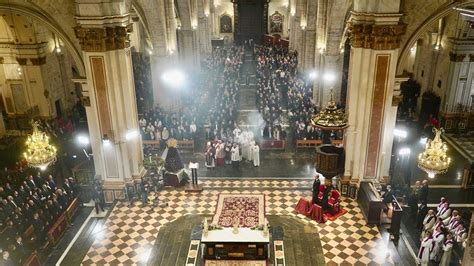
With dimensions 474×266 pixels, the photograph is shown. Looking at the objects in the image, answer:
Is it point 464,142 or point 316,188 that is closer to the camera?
point 316,188

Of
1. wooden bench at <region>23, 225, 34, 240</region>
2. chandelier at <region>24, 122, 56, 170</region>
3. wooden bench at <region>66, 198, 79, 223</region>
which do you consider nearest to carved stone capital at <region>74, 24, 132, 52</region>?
chandelier at <region>24, 122, 56, 170</region>

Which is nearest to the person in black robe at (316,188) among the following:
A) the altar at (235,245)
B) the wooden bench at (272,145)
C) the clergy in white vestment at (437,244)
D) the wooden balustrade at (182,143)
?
the altar at (235,245)

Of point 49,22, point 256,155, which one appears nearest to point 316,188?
point 256,155

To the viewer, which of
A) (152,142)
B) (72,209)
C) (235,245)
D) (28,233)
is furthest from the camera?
(152,142)

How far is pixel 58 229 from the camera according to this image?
50.0 feet

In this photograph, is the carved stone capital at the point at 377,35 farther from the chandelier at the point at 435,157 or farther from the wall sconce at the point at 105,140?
the wall sconce at the point at 105,140

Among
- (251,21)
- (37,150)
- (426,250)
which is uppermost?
(251,21)

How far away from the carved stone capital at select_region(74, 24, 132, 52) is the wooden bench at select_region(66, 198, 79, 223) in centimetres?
564

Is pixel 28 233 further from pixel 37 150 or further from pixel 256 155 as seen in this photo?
pixel 256 155

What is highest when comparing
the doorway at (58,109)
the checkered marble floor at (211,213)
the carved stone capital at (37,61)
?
the carved stone capital at (37,61)

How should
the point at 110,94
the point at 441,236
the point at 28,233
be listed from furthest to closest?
the point at 110,94 → the point at 28,233 → the point at 441,236

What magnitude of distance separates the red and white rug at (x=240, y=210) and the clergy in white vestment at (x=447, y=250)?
544 cm

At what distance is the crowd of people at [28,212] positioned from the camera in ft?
44.3

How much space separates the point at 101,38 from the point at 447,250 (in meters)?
12.9
